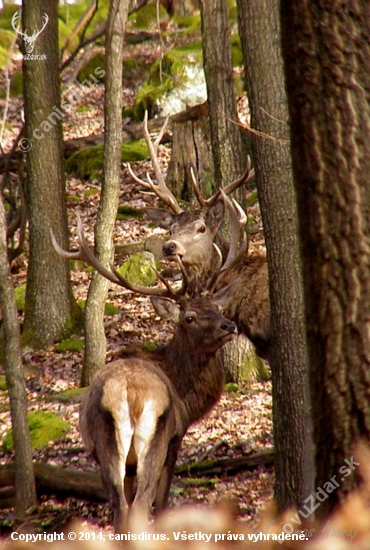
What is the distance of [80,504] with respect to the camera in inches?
265

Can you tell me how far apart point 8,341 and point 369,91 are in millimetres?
4625

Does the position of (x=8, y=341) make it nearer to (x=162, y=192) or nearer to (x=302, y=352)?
(x=302, y=352)

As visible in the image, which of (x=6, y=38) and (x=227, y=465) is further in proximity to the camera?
(x=6, y=38)

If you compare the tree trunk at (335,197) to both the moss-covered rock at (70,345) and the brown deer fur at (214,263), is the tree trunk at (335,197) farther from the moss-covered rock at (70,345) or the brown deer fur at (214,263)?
the moss-covered rock at (70,345)

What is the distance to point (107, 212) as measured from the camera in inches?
385

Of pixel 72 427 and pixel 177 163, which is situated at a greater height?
pixel 177 163

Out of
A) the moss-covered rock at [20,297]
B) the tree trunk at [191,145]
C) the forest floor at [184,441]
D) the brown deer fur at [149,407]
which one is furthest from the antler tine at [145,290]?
the tree trunk at [191,145]

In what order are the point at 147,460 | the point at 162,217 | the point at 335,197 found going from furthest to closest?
1. the point at 162,217
2. the point at 147,460
3. the point at 335,197

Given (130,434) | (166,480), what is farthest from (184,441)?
(130,434)

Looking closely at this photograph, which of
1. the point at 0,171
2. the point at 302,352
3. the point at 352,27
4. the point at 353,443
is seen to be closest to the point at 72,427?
the point at 302,352

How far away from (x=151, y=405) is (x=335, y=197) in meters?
3.00

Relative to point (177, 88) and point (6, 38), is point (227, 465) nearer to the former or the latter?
point (177, 88)

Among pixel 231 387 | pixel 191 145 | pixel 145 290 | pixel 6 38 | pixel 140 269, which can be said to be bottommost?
pixel 231 387

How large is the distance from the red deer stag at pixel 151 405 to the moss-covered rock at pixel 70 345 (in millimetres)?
4454
